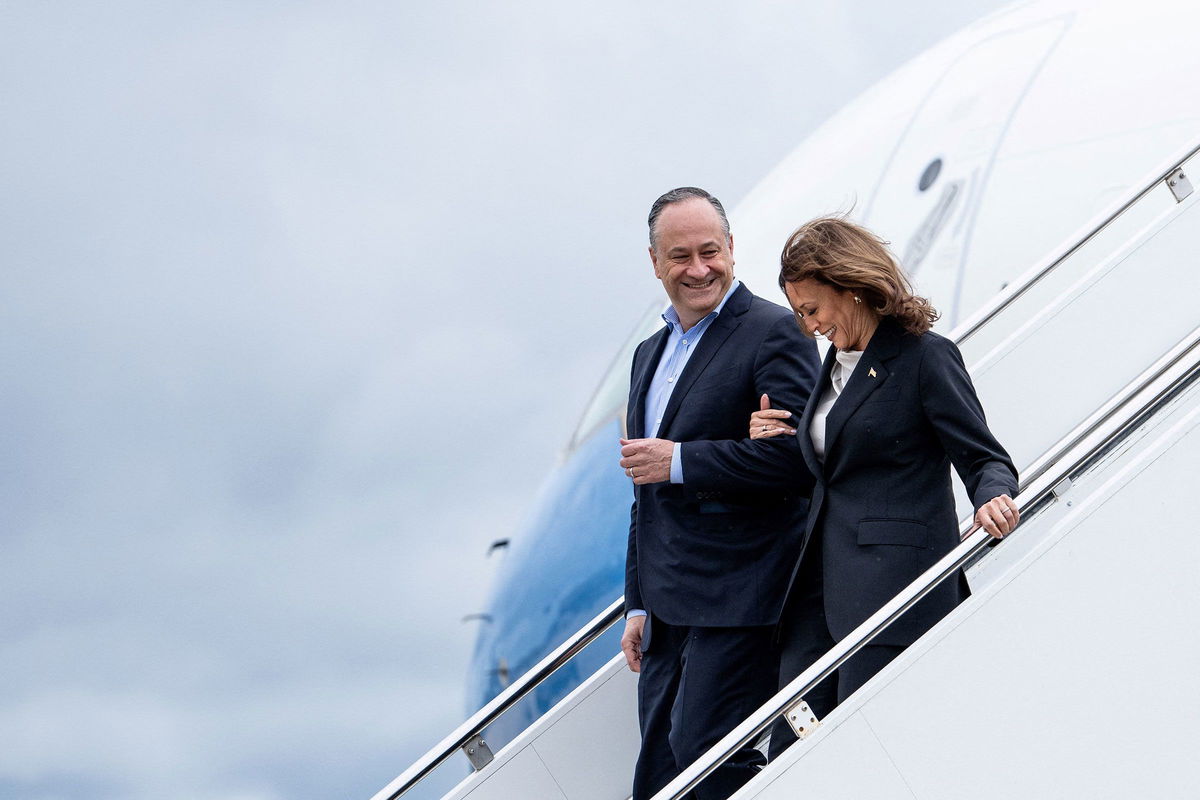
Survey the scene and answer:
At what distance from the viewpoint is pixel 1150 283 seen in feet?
13.5

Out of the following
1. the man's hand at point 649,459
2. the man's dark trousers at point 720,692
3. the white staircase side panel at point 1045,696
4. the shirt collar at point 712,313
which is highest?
the shirt collar at point 712,313

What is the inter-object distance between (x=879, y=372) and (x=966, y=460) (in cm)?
27

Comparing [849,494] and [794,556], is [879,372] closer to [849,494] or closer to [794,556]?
[849,494]

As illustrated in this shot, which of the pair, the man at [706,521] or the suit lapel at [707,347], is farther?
the suit lapel at [707,347]

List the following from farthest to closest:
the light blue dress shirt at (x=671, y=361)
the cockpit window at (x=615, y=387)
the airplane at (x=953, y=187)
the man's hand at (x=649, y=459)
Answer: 1. the cockpit window at (x=615, y=387)
2. the airplane at (x=953, y=187)
3. the light blue dress shirt at (x=671, y=361)
4. the man's hand at (x=649, y=459)

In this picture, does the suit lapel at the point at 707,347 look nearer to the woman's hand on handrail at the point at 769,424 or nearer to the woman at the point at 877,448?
the woman's hand on handrail at the point at 769,424

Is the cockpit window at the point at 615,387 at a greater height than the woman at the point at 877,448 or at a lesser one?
greater

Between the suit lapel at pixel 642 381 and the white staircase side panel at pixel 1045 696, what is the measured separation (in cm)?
110

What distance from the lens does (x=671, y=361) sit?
12.1 feet

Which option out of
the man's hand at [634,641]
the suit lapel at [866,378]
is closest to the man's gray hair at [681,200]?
the suit lapel at [866,378]

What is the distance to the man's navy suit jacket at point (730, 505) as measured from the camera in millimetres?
3301

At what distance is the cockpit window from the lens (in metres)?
7.50

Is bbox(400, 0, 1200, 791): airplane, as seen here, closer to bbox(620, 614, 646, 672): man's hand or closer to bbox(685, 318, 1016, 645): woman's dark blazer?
bbox(620, 614, 646, 672): man's hand

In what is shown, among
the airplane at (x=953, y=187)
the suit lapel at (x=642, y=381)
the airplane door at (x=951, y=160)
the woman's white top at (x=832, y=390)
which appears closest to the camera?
the woman's white top at (x=832, y=390)
